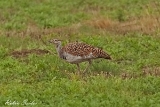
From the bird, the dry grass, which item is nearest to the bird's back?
the bird

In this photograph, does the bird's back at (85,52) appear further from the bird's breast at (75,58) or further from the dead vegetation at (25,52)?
the dead vegetation at (25,52)

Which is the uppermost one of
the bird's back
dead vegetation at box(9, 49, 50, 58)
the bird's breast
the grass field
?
the bird's back

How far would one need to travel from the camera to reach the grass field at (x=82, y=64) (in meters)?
10.3

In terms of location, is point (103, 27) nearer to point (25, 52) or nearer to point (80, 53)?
point (25, 52)

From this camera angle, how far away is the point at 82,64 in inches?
532

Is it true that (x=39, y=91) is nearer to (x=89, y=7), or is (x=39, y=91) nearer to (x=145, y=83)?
(x=145, y=83)

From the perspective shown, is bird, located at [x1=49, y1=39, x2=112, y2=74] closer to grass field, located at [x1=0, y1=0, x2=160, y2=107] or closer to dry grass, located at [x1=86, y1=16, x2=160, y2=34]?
grass field, located at [x1=0, y1=0, x2=160, y2=107]

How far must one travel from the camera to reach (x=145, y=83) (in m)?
11.3

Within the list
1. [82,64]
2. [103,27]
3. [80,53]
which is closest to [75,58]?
[80,53]

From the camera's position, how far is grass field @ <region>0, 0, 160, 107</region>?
1033 centimetres

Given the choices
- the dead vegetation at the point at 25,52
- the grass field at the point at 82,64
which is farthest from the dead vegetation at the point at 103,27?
the dead vegetation at the point at 25,52

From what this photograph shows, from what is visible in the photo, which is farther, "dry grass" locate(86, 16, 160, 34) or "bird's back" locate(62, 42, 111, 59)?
"dry grass" locate(86, 16, 160, 34)

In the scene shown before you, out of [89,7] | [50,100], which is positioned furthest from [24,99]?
[89,7]

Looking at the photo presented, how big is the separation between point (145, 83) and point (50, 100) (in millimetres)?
2108
